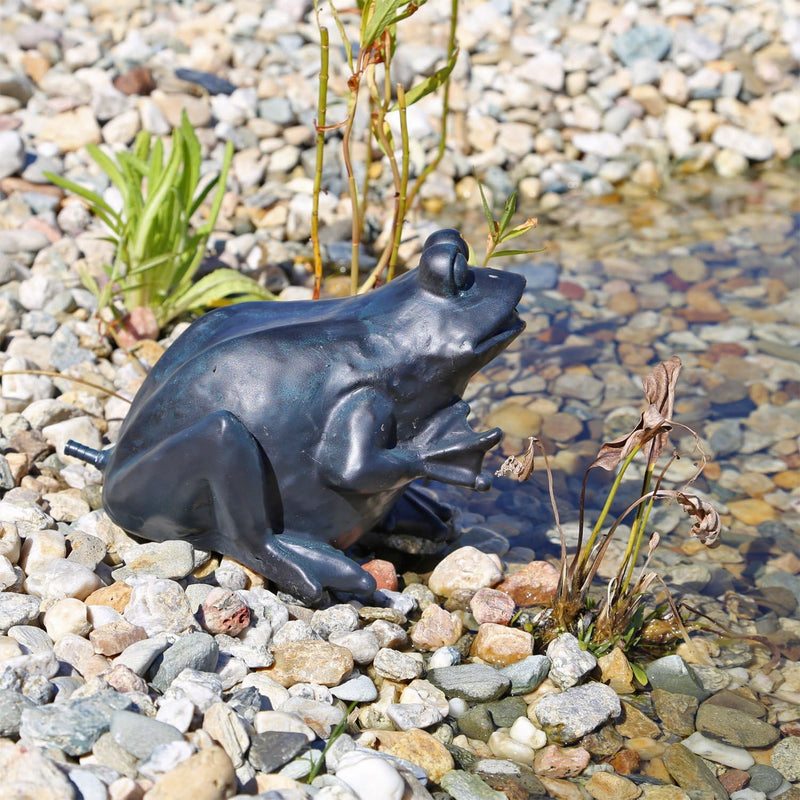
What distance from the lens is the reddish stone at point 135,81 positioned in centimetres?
600

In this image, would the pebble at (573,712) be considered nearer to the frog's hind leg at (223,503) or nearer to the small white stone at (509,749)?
the small white stone at (509,749)

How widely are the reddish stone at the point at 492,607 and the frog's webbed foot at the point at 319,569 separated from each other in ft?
1.23

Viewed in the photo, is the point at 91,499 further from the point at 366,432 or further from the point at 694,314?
the point at 694,314

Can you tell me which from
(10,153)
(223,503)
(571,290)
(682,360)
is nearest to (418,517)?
(223,503)

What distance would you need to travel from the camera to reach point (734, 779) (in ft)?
8.55

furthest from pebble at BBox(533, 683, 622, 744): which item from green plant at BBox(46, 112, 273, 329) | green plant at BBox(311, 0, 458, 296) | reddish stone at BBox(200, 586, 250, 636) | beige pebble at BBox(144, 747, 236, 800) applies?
green plant at BBox(46, 112, 273, 329)

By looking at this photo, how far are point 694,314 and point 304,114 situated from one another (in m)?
2.54

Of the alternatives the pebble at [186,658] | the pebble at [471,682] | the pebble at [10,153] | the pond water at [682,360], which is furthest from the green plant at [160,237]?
the pebble at [471,682]

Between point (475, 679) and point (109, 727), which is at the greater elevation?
point (109, 727)

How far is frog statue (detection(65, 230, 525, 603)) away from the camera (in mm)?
2672

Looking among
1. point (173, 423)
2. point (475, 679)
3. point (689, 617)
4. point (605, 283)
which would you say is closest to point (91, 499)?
point (173, 423)

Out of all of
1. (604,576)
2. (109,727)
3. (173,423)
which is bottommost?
(604,576)

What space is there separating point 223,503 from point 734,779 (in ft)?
4.74

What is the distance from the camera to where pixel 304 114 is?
20.2 ft
